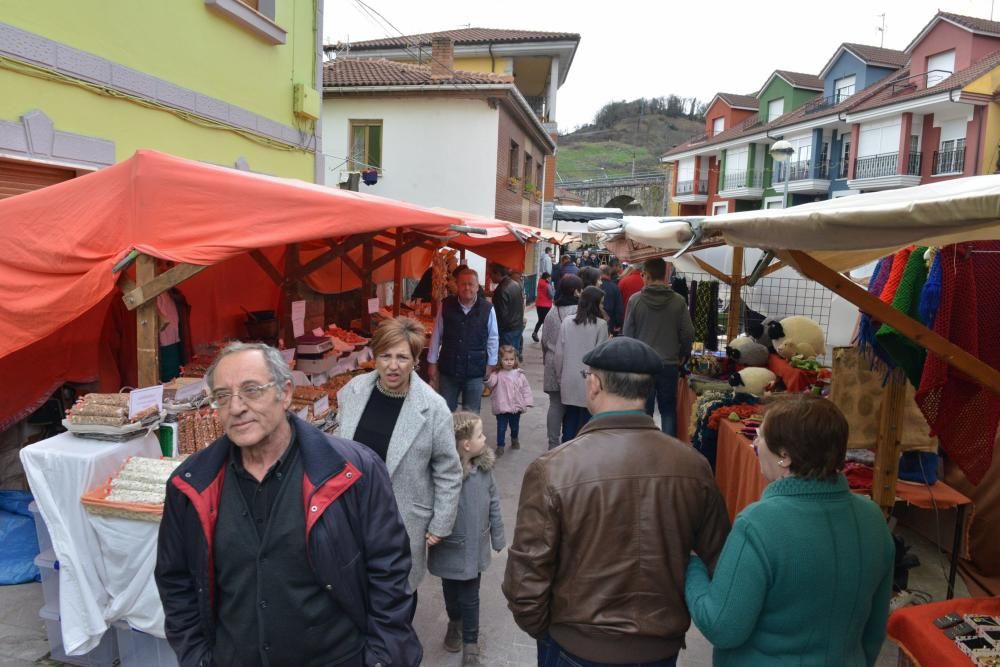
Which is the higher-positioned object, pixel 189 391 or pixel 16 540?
pixel 189 391

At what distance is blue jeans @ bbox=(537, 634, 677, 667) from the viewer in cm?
199

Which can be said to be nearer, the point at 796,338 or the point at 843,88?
the point at 796,338

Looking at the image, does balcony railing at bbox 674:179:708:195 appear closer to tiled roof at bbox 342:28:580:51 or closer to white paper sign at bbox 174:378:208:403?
tiled roof at bbox 342:28:580:51

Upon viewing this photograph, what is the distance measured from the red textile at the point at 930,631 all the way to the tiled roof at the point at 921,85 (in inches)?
1108

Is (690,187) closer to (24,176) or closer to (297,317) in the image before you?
(297,317)

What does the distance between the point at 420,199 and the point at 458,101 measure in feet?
8.91

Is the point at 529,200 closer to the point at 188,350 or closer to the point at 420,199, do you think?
the point at 420,199

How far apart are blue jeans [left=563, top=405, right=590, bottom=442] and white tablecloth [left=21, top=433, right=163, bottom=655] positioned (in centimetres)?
384

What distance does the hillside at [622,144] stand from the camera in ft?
278

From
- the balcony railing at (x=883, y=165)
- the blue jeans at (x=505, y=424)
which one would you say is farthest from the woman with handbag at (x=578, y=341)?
the balcony railing at (x=883, y=165)

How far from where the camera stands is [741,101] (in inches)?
1699

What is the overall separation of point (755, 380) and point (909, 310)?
2947 millimetres

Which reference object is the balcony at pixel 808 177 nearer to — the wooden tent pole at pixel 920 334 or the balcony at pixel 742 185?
the balcony at pixel 742 185

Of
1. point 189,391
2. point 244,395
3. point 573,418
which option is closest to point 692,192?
point 573,418
